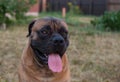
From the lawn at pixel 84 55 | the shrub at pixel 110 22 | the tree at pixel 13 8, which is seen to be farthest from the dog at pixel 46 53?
the shrub at pixel 110 22

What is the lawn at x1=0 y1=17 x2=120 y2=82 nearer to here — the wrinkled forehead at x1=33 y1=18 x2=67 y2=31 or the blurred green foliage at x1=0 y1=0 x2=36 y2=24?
the blurred green foliage at x1=0 y1=0 x2=36 y2=24

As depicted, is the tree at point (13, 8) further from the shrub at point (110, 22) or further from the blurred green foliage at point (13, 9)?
the shrub at point (110, 22)

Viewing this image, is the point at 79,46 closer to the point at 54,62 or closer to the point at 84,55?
the point at 84,55

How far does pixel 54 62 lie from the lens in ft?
16.1

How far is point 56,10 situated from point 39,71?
2039cm

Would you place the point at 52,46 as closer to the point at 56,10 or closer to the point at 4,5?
the point at 4,5

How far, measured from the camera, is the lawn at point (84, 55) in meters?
7.30

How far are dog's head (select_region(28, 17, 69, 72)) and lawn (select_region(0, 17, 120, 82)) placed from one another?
6.38 ft

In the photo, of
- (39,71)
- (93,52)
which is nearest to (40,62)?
(39,71)

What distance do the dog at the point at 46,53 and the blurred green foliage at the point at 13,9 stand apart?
6261mm

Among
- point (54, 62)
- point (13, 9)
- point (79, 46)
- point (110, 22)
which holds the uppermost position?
point (54, 62)

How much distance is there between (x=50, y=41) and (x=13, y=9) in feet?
22.6

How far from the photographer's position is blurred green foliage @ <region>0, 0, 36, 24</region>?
11.4 metres

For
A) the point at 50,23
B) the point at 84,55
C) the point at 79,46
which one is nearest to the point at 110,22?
the point at 79,46
